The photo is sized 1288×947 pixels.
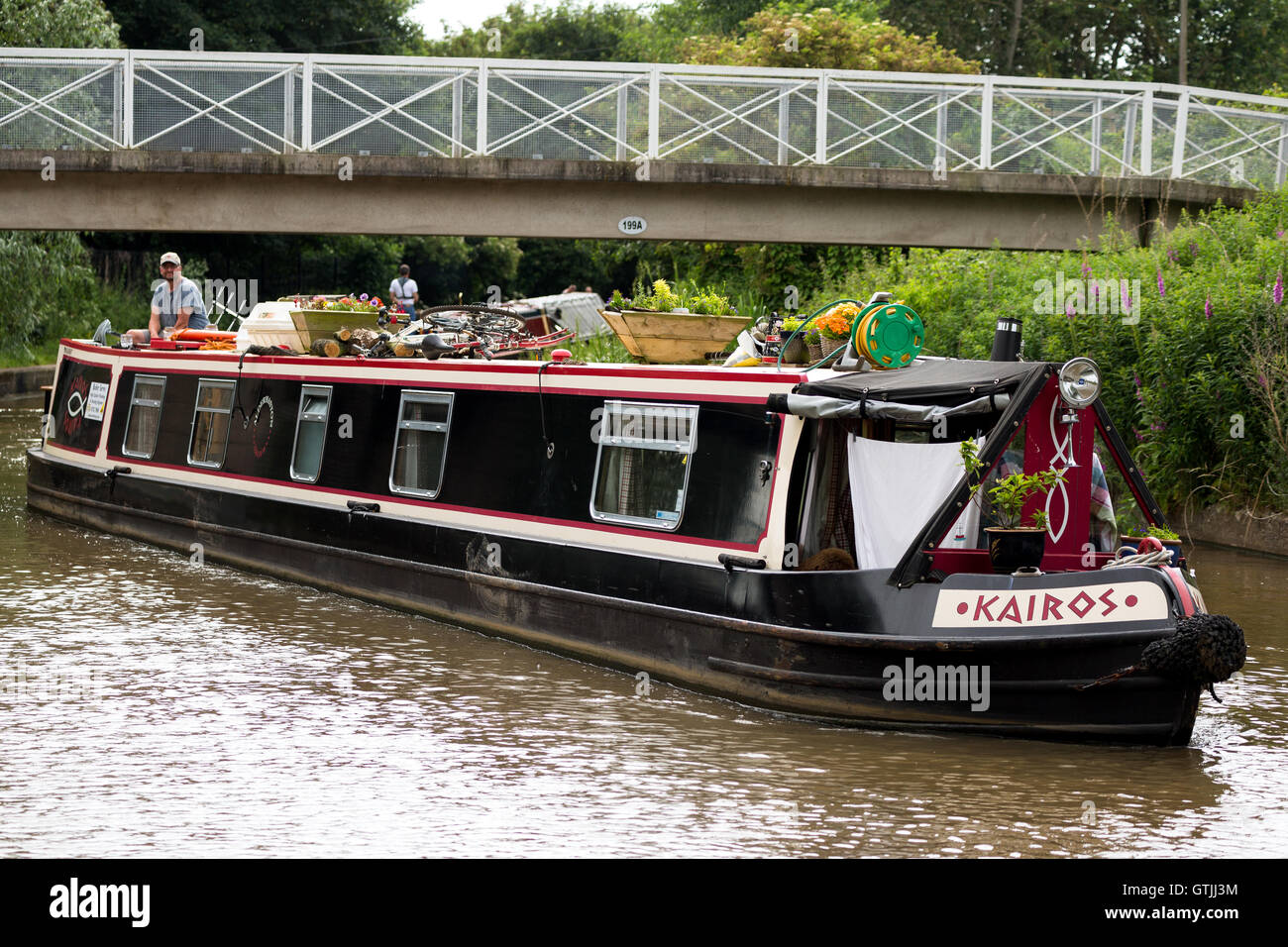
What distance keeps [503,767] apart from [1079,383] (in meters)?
3.42

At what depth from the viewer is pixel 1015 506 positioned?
803 cm

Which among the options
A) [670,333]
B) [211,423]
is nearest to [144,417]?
[211,423]

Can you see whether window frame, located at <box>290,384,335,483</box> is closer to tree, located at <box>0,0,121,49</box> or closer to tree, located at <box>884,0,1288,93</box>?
tree, located at <box>0,0,121,49</box>

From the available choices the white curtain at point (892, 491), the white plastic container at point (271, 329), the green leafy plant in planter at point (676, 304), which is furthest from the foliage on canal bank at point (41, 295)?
the white curtain at point (892, 491)

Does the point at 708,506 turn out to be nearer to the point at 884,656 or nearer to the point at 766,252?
the point at 884,656

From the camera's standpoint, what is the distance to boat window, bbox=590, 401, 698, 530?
931 centimetres

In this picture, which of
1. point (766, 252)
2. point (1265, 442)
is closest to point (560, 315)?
point (766, 252)

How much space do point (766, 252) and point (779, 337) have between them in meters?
15.8

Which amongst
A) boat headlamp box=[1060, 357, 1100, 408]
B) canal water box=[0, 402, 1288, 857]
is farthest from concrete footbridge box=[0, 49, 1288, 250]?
boat headlamp box=[1060, 357, 1100, 408]

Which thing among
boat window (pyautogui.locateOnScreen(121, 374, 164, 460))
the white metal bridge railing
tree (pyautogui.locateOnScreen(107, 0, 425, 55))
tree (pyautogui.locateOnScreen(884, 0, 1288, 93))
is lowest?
boat window (pyautogui.locateOnScreen(121, 374, 164, 460))

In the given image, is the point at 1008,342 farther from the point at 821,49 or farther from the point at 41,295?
the point at 41,295

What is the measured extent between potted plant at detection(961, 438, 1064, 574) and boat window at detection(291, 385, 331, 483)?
19.7ft

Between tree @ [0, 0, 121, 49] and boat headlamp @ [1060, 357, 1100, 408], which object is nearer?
boat headlamp @ [1060, 357, 1100, 408]

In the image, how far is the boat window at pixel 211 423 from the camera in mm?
13641
